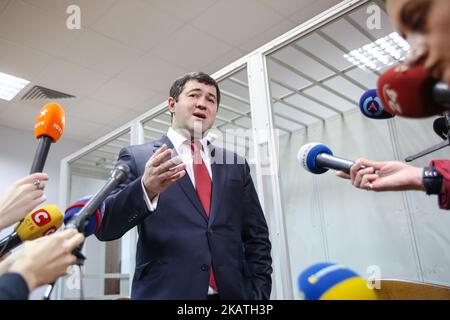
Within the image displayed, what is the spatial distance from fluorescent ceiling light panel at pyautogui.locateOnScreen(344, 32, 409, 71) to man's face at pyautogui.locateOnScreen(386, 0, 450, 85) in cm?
205

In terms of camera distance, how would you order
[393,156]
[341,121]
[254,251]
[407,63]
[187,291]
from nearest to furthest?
[407,63]
[187,291]
[254,251]
[393,156]
[341,121]

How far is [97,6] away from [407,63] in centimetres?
251

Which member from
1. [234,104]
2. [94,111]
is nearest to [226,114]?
[234,104]

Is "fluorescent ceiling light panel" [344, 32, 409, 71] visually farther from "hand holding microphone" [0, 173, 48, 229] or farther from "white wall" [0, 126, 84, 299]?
"white wall" [0, 126, 84, 299]

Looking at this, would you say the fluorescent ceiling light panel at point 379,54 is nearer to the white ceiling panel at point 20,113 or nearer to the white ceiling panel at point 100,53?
the white ceiling panel at point 100,53

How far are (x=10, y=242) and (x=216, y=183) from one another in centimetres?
58

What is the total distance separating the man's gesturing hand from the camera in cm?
88

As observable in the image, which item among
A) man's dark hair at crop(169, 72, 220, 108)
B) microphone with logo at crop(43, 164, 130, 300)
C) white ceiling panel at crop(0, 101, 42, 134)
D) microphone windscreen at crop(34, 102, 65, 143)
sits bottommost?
microphone with logo at crop(43, 164, 130, 300)

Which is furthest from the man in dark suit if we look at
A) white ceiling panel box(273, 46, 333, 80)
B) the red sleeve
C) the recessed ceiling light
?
the recessed ceiling light

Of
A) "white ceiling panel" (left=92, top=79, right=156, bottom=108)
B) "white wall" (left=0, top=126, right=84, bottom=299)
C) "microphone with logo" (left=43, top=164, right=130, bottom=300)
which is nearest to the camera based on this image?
"microphone with logo" (left=43, top=164, right=130, bottom=300)
